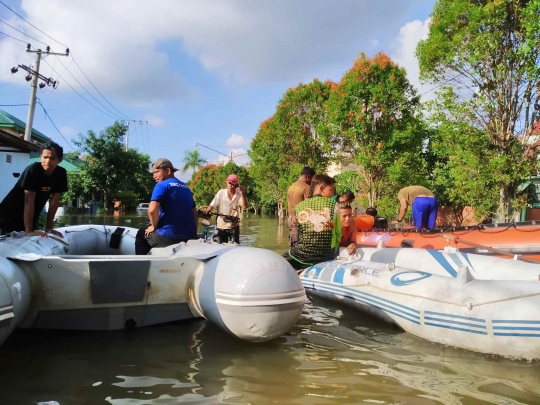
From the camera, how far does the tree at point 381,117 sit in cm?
1364

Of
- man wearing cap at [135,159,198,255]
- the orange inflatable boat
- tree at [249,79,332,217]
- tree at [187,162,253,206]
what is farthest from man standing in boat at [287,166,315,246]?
tree at [187,162,253,206]

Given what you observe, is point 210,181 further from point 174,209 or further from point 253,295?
point 253,295

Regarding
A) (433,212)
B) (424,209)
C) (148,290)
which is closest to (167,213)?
(148,290)

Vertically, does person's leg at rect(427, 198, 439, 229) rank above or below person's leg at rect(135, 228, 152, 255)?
above

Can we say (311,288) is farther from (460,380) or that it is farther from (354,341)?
(460,380)

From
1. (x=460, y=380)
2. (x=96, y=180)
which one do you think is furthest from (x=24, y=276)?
(x=96, y=180)

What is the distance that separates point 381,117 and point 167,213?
36.3 ft

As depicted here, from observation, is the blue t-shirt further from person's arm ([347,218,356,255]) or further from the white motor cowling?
person's arm ([347,218,356,255])

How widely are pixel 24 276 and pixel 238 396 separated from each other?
1.73m

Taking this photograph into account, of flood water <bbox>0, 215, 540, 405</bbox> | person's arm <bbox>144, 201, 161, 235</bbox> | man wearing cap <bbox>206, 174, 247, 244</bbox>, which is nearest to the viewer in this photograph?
flood water <bbox>0, 215, 540, 405</bbox>

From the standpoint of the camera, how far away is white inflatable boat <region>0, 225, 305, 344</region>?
303 cm

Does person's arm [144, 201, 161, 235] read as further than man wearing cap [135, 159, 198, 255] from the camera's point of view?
No

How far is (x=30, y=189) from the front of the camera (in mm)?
4148

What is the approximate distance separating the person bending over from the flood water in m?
1.48
